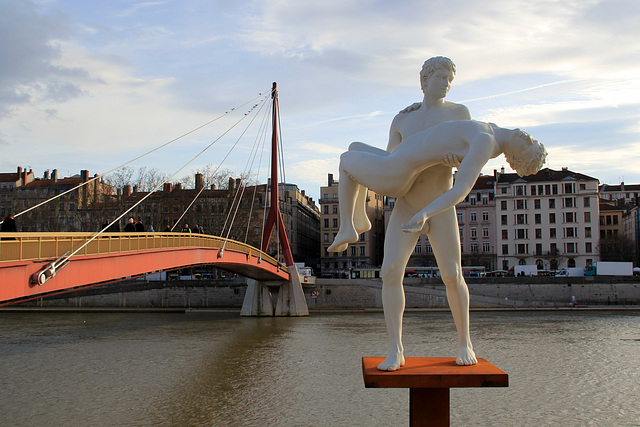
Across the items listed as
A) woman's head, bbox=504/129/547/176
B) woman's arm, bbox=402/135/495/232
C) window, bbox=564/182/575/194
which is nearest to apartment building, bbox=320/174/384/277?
window, bbox=564/182/575/194

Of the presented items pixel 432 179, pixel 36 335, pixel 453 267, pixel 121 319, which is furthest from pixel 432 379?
pixel 121 319

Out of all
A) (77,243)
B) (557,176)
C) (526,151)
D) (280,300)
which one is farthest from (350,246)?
(526,151)

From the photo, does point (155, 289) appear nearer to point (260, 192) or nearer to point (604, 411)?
point (260, 192)

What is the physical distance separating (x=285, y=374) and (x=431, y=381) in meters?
11.5

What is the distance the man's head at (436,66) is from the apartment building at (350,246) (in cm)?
6386

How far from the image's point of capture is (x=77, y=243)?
1431cm

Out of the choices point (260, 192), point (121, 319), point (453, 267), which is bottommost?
point (121, 319)

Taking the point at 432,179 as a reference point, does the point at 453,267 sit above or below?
below

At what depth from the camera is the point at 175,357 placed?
64.8 ft

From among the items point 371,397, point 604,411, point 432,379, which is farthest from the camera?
point 371,397

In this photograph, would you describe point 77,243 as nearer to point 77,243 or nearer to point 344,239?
point 77,243

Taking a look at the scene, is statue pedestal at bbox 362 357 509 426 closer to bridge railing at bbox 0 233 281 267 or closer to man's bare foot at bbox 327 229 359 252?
man's bare foot at bbox 327 229 359 252

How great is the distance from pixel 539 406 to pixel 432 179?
26.4 ft

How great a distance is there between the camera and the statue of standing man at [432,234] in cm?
621
